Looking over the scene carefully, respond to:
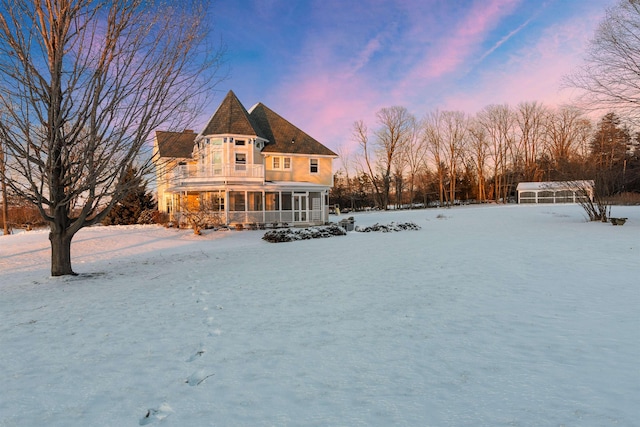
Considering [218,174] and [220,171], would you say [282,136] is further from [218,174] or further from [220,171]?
[218,174]

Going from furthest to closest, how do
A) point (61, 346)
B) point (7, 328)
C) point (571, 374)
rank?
point (7, 328), point (61, 346), point (571, 374)

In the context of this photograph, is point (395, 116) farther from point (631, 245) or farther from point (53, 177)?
point (53, 177)

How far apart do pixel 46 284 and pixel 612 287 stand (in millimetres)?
11695

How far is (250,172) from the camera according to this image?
21.5 meters

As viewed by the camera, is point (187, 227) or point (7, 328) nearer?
point (7, 328)

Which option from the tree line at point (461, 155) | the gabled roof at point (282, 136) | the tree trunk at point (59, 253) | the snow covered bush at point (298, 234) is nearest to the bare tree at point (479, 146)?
the tree line at point (461, 155)

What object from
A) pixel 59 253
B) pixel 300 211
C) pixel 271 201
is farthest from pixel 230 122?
pixel 59 253

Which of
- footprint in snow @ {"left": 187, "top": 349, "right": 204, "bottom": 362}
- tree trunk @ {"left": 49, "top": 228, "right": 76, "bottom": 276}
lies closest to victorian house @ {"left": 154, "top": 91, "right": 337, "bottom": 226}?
tree trunk @ {"left": 49, "top": 228, "right": 76, "bottom": 276}

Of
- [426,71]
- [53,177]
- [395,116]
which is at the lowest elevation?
[53,177]

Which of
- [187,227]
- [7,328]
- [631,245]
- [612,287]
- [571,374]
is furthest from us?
[187,227]

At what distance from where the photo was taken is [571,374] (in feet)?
10.1

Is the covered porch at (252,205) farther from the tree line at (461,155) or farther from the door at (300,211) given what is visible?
the tree line at (461,155)

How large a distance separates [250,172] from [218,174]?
2.17 m

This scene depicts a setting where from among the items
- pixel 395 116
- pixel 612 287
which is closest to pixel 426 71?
pixel 612 287
